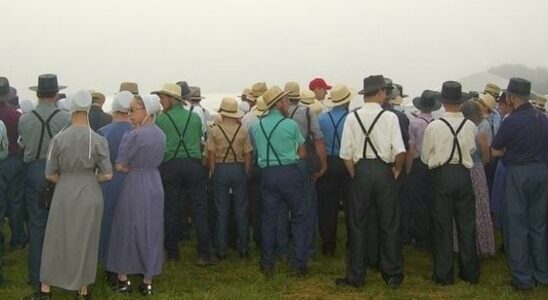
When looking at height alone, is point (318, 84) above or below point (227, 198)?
above

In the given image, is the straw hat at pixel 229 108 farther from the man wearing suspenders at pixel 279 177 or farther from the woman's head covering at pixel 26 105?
the woman's head covering at pixel 26 105

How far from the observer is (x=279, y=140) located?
6.88 metres

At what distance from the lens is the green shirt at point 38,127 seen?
6.36 m

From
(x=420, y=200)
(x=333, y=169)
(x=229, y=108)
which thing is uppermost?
(x=229, y=108)

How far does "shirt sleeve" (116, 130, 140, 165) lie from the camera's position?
20.0 feet

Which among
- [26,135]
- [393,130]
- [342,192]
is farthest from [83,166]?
[342,192]

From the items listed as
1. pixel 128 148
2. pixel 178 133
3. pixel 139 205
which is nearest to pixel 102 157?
pixel 128 148

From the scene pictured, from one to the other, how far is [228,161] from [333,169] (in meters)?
1.30

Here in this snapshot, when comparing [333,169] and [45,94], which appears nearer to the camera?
[45,94]

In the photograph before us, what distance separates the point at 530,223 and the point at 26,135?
5.28 meters

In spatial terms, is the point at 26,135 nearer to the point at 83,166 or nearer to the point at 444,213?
the point at 83,166

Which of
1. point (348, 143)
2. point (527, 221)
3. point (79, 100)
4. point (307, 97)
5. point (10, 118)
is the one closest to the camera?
point (79, 100)

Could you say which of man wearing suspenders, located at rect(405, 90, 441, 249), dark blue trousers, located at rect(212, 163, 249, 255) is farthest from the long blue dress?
man wearing suspenders, located at rect(405, 90, 441, 249)

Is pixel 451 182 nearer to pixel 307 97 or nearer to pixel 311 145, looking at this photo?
pixel 311 145
